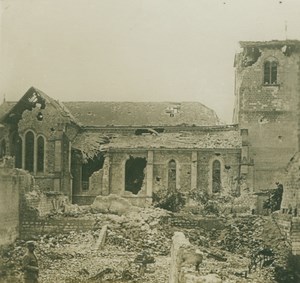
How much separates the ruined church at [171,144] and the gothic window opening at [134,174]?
68 millimetres

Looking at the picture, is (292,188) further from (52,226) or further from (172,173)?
(172,173)

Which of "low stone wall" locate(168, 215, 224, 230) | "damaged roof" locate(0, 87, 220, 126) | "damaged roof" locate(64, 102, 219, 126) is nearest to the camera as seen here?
"low stone wall" locate(168, 215, 224, 230)

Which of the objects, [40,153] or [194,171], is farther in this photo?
[40,153]

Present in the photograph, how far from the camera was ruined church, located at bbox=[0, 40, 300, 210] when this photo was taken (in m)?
40.6

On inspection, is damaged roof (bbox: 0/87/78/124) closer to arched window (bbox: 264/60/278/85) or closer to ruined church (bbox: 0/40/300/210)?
ruined church (bbox: 0/40/300/210)

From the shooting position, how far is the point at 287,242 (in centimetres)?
2427

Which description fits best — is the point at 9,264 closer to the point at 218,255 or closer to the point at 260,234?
the point at 218,255

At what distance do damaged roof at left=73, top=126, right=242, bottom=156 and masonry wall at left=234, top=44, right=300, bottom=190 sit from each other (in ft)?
5.39

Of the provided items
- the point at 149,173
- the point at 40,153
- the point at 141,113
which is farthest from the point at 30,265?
the point at 141,113

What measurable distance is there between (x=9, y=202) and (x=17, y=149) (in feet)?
48.4

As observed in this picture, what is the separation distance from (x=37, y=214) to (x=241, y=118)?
1932 cm

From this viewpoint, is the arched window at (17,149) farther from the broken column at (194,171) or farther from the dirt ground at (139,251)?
the dirt ground at (139,251)

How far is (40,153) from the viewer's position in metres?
41.2

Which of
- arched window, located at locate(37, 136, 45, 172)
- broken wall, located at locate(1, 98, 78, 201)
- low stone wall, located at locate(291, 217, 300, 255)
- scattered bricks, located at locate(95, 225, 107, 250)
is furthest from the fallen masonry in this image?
arched window, located at locate(37, 136, 45, 172)
